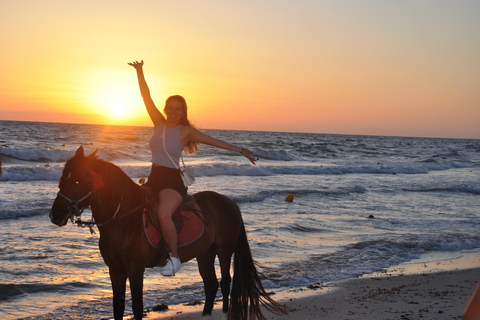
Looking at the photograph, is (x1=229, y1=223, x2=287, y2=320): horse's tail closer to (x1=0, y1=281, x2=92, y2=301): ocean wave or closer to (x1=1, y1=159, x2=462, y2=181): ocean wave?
(x1=0, y1=281, x2=92, y2=301): ocean wave

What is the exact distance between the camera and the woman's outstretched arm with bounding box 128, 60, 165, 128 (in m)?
5.44

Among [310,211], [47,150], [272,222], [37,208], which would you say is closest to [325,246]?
[272,222]

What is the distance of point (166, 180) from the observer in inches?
195

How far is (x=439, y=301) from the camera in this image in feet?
21.6

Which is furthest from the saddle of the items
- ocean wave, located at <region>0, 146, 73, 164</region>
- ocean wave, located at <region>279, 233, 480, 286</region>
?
ocean wave, located at <region>0, 146, 73, 164</region>

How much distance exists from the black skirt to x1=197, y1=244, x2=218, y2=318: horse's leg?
3.36 feet

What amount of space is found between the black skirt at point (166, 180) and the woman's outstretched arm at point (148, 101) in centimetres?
68

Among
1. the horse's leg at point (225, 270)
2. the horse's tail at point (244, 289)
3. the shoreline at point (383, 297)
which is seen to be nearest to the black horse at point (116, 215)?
the horse's leg at point (225, 270)

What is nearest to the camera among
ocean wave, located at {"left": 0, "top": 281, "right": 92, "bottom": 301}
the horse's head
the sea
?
the horse's head

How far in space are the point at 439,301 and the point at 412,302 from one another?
0.40 m

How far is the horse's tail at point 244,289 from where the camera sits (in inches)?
220

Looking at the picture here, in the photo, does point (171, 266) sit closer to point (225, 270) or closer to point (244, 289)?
point (225, 270)

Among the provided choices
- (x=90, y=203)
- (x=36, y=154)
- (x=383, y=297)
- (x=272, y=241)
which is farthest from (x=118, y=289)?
(x=36, y=154)

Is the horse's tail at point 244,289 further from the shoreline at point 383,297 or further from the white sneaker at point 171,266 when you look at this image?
the white sneaker at point 171,266
